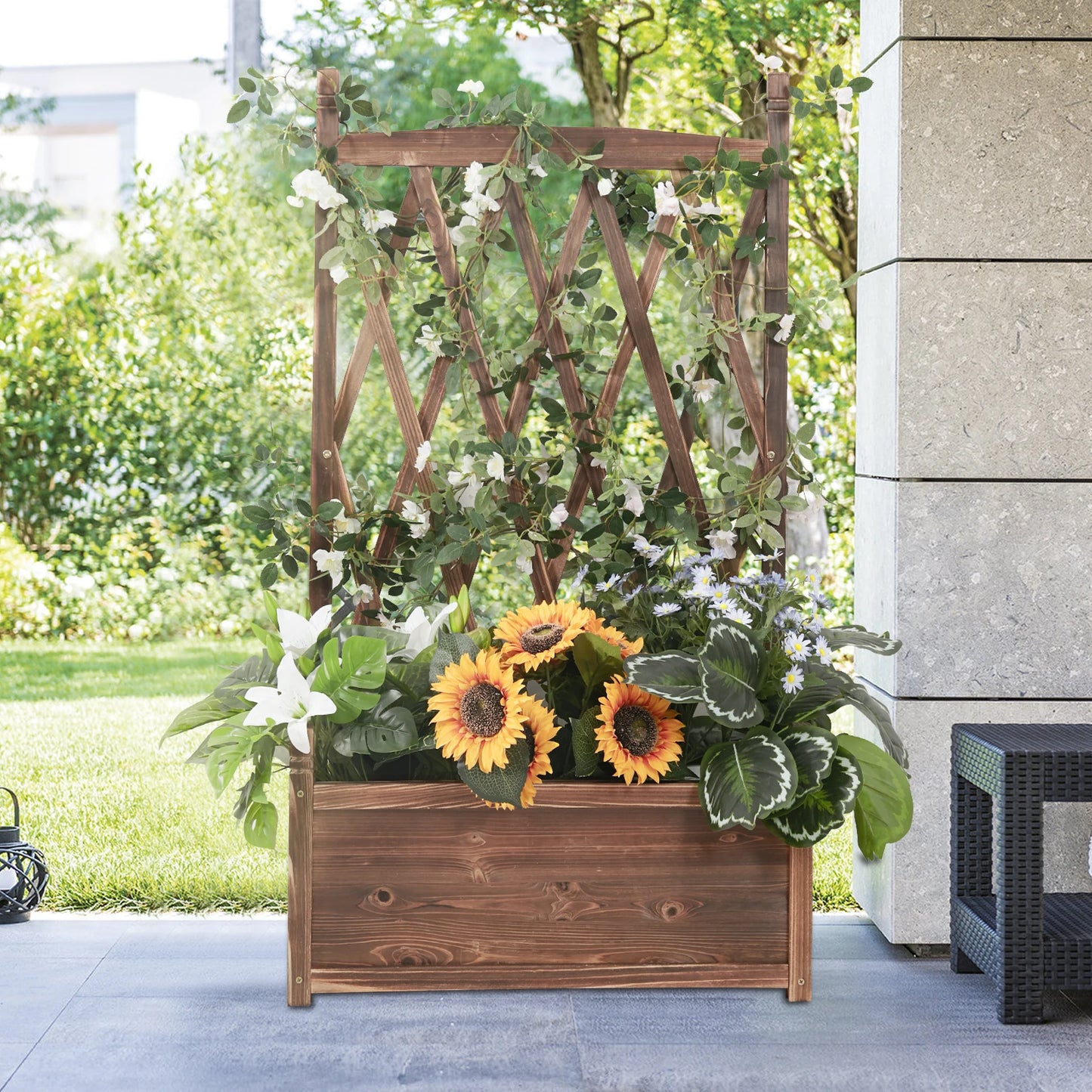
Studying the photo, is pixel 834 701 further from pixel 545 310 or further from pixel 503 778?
pixel 545 310

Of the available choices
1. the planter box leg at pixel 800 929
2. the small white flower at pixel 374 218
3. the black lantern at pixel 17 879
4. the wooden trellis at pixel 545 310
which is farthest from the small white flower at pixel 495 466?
the black lantern at pixel 17 879

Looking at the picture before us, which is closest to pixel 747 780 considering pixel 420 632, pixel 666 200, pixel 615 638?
pixel 615 638

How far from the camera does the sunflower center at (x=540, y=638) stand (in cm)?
217

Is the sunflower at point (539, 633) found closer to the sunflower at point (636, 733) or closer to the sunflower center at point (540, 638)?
the sunflower center at point (540, 638)

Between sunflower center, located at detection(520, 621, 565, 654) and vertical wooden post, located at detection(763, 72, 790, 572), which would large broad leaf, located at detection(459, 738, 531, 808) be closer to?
sunflower center, located at detection(520, 621, 565, 654)

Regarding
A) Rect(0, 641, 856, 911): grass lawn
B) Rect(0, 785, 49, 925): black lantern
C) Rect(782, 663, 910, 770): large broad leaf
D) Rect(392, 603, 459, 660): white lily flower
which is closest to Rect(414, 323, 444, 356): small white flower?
Rect(392, 603, 459, 660): white lily flower

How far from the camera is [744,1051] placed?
2014 mm

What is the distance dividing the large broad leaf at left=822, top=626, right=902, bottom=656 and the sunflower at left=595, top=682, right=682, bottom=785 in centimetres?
34

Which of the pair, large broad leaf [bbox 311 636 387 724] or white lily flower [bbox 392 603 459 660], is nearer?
large broad leaf [bbox 311 636 387 724]

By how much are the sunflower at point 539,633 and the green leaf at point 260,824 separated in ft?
1.58

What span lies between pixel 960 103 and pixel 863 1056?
172 centimetres

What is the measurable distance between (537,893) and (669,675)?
0.44m

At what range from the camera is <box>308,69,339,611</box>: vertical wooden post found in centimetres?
236

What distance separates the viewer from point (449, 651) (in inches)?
88.5
